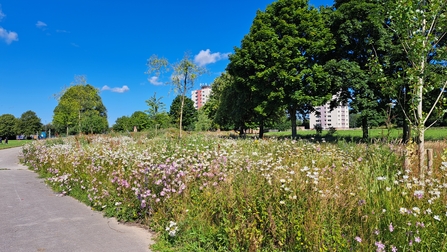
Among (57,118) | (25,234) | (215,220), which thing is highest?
(57,118)

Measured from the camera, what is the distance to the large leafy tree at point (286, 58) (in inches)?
711

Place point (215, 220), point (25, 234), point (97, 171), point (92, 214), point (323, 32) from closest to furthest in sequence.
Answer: point (215, 220), point (25, 234), point (92, 214), point (97, 171), point (323, 32)

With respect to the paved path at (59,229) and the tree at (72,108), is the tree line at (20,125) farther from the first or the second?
the paved path at (59,229)

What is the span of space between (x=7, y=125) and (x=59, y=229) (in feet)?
310

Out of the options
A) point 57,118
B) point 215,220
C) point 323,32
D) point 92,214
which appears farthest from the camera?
point 57,118

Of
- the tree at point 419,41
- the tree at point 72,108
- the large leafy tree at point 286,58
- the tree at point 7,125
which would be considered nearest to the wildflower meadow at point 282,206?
the tree at point 419,41

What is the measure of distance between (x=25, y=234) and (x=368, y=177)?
Result: 583 centimetres

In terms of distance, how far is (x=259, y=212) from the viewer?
3.44 m

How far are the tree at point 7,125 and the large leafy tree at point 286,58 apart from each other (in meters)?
83.4

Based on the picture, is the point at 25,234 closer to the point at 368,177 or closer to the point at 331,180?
the point at 331,180

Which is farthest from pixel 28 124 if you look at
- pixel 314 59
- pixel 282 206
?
pixel 282 206

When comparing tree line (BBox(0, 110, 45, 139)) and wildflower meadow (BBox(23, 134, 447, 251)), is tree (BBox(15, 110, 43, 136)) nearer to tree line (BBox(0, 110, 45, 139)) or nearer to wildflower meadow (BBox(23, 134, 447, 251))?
tree line (BBox(0, 110, 45, 139))

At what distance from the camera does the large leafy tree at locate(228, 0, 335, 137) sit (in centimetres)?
1805

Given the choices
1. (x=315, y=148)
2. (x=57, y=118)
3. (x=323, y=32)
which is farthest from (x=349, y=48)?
(x=57, y=118)
